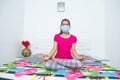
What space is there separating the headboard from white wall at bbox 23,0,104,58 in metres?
0.07

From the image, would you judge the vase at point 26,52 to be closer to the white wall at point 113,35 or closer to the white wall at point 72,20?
the white wall at point 72,20

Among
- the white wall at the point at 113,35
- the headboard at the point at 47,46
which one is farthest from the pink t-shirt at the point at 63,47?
the white wall at the point at 113,35

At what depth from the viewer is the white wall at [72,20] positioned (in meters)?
3.01

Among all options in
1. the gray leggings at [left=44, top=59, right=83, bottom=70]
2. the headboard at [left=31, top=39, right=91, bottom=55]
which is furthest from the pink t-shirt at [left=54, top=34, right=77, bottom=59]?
the headboard at [left=31, top=39, right=91, bottom=55]

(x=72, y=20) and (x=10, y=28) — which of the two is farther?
(x=72, y=20)

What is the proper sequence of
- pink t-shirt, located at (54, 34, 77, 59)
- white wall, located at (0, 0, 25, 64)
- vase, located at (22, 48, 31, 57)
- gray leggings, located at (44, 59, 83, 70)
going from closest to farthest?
gray leggings, located at (44, 59, 83, 70), pink t-shirt, located at (54, 34, 77, 59), white wall, located at (0, 0, 25, 64), vase, located at (22, 48, 31, 57)

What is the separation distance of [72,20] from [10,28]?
1.18 metres

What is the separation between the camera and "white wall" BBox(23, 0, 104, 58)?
9.87 feet

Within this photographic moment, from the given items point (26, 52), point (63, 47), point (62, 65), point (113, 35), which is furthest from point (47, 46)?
point (62, 65)

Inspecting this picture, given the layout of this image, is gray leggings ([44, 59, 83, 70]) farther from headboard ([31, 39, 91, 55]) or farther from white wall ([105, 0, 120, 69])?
white wall ([105, 0, 120, 69])

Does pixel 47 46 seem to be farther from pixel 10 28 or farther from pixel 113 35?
pixel 113 35

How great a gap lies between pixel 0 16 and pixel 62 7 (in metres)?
1.20

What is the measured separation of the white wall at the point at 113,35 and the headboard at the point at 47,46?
38cm

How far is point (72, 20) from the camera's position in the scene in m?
3.07
